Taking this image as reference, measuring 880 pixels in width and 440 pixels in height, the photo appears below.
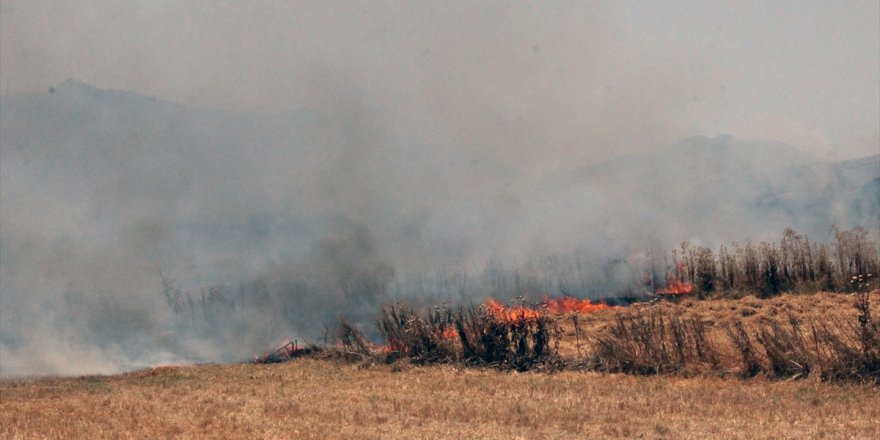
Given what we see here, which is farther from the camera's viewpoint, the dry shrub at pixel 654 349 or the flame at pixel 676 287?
the flame at pixel 676 287

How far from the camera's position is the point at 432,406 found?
14977 mm

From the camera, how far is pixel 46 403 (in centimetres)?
1709

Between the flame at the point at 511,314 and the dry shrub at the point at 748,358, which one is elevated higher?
the flame at the point at 511,314

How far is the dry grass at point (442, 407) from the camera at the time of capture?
1259cm

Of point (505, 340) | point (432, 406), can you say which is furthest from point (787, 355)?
point (432, 406)

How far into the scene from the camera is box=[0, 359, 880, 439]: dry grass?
1259 cm

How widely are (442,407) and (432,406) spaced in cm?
23

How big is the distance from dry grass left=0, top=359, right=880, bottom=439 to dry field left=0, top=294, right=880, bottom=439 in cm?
3

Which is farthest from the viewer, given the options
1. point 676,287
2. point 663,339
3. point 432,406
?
point 676,287

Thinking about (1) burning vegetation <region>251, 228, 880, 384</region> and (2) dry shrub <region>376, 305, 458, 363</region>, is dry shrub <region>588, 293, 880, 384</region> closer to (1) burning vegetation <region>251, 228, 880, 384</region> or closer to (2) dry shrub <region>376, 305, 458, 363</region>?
(1) burning vegetation <region>251, 228, 880, 384</region>

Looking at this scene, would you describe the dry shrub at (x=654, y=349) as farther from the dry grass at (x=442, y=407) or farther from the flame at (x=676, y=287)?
the flame at (x=676, y=287)

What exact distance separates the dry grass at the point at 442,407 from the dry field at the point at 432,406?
3 centimetres

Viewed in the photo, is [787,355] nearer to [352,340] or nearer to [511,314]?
[511,314]

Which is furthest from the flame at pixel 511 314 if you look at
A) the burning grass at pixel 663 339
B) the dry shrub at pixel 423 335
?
the dry shrub at pixel 423 335
